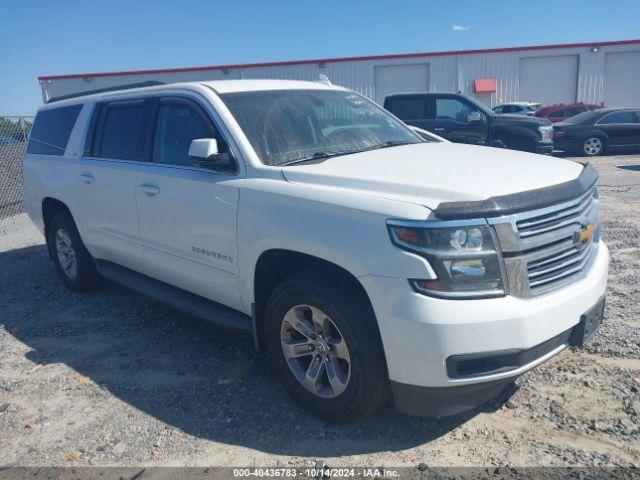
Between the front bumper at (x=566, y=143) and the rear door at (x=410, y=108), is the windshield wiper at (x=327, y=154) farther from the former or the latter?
the front bumper at (x=566, y=143)

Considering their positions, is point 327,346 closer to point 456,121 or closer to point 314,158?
point 314,158

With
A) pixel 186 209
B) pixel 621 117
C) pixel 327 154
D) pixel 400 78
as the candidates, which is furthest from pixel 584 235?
pixel 400 78

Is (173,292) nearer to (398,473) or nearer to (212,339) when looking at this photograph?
(212,339)

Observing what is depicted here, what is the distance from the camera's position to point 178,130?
4.40 metres

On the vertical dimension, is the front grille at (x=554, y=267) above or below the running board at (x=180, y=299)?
above

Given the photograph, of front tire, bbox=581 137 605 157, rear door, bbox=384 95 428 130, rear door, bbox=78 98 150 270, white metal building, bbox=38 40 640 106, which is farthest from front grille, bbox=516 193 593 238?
white metal building, bbox=38 40 640 106

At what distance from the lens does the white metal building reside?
30000mm

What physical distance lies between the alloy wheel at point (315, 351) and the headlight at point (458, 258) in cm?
66

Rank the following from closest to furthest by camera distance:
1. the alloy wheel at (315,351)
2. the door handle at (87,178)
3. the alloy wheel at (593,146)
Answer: the alloy wheel at (315,351) < the door handle at (87,178) < the alloy wheel at (593,146)

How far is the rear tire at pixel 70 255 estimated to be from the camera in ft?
19.1

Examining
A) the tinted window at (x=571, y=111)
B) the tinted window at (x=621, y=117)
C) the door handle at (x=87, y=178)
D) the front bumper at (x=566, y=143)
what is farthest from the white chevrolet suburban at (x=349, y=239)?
the tinted window at (x=571, y=111)

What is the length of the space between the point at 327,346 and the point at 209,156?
4.62 feet

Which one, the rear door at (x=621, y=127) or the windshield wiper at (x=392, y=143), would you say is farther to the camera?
the rear door at (x=621, y=127)

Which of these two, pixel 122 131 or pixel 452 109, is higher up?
pixel 122 131
